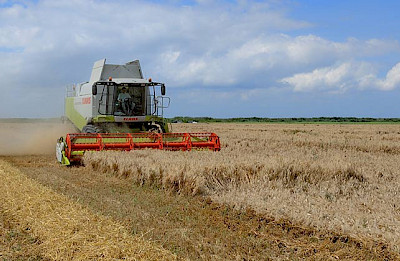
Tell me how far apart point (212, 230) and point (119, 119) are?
9410 mm

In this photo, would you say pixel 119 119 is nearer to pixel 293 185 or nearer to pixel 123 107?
pixel 123 107

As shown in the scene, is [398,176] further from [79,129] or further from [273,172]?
[79,129]

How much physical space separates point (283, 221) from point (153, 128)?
31.8 feet

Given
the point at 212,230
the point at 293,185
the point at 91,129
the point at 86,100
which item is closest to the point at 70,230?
the point at 212,230

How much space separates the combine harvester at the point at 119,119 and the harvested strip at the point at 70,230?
16.5 feet

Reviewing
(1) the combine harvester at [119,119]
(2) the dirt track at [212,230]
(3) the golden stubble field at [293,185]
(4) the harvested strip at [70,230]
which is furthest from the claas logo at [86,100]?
(4) the harvested strip at [70,230]

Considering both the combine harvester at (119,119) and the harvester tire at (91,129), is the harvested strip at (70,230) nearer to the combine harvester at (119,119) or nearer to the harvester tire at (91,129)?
the combine harvester at (119,119)

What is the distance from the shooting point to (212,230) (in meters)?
5.37

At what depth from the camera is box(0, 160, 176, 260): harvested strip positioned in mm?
4379

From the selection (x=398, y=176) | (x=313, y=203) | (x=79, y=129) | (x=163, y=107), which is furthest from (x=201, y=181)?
(x=79, y=129)

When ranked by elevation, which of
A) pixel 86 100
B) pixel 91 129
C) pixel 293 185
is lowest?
pixel 293 185

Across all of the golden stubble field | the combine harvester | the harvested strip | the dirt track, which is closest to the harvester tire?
the combine harvester

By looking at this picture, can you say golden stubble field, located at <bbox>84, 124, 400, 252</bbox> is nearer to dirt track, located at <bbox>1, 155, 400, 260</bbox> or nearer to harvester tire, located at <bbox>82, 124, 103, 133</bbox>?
dirt track, located at <bbox>1, 155, 400, 260</bbox>

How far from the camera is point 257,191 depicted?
23.2ft
